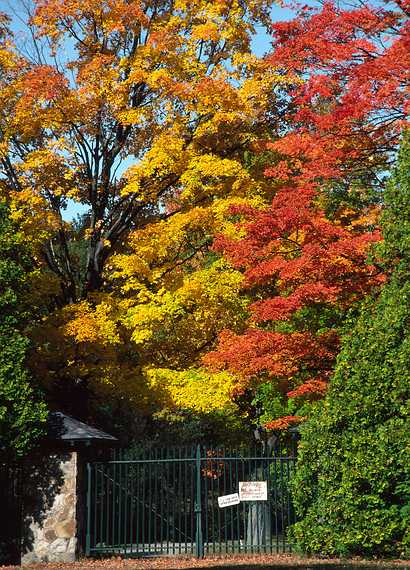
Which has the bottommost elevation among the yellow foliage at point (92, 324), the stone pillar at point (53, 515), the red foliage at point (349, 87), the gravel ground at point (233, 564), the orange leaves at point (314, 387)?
the gravel ground at point (233, 564)

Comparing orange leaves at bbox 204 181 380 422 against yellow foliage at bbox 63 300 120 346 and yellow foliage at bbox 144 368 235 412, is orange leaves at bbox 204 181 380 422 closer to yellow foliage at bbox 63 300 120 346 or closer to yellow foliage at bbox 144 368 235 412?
yellow foliage at bbox 144 368 235 412

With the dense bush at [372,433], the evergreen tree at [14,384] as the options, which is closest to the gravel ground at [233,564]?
the dense bush at [372,433]

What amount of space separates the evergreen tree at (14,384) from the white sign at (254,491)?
13.9ft

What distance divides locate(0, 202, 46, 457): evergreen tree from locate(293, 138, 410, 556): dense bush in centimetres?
527

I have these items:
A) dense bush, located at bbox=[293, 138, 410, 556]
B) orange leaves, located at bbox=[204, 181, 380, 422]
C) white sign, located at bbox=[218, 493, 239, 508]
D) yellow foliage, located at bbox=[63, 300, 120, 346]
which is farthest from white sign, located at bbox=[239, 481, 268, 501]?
yellow foliage, located at bbox=[63, 300, 120, 346]

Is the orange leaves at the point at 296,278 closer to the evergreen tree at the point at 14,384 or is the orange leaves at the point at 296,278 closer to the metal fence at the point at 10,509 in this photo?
the evergreen tree at the point at 14,384

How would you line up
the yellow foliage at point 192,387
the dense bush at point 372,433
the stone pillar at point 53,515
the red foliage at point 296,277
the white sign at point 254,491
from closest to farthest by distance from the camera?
1. the dense bush at point 372,433
2. the red foliage at point 296,277
3. the stone pillar at point 53,515
4. the white sign at point 254,491
5. the yellow foliage at point 192,387

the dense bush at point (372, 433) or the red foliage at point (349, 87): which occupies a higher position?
the red foliage at point (349, 87)

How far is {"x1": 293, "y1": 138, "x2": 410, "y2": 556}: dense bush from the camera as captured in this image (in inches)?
530

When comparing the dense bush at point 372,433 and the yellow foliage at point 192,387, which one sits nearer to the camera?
the dense bush at point 372,433

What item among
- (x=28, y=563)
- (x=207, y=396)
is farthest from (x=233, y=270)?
(x=28, y=563)

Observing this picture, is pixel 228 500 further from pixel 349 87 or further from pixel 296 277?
pixel 349 87

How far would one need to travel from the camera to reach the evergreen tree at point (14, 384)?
15820 millimetres

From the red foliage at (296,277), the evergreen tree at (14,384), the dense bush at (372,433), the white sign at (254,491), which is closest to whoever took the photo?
the dense bush at (372,433)
